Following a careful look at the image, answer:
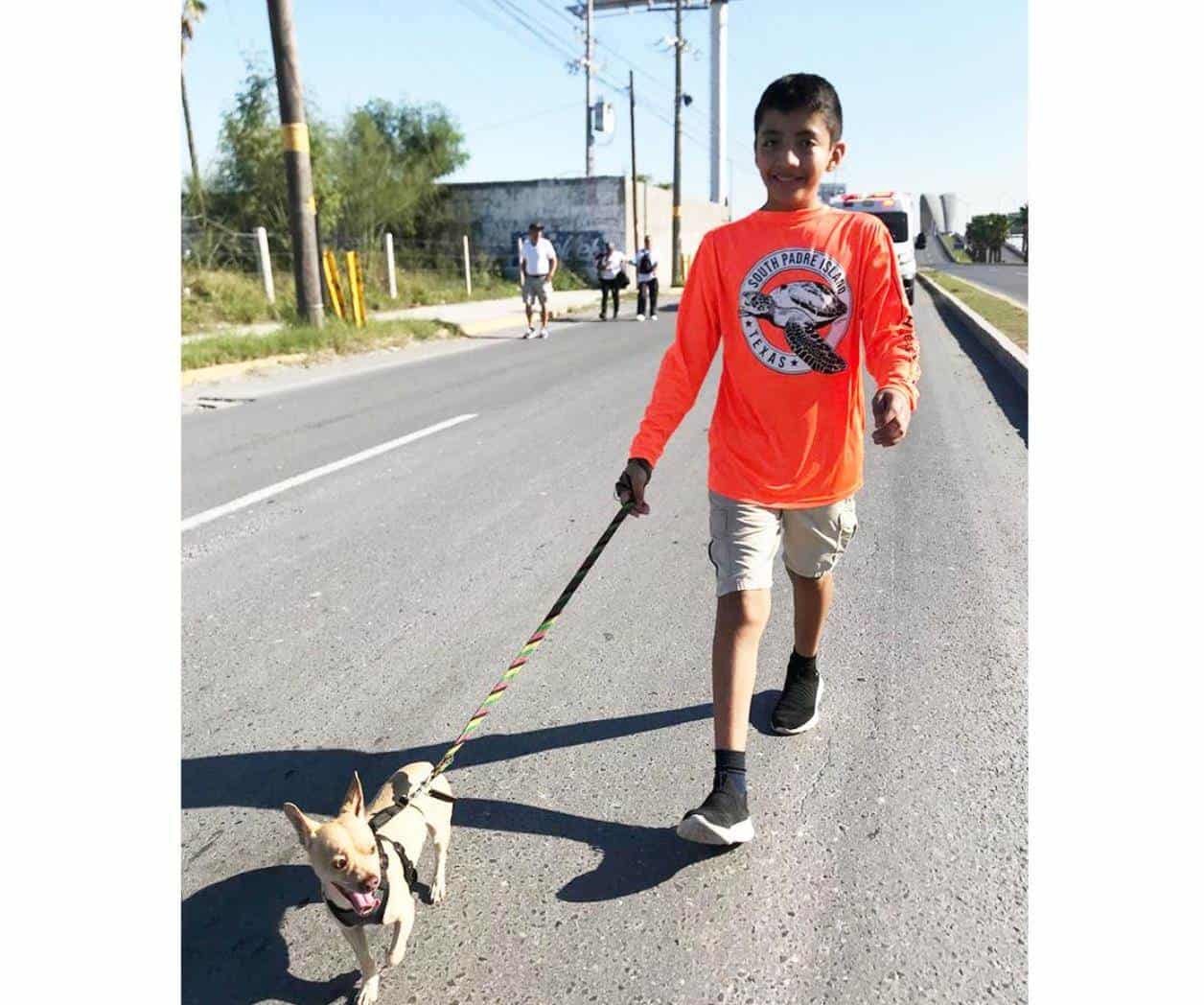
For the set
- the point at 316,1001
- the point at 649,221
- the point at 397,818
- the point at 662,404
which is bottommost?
the point at 316,1001

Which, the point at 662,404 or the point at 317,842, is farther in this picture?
the point at 662,404

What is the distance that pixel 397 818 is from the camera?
204 centimetres

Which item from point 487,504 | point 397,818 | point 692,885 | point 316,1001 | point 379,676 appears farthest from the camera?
point 487,504

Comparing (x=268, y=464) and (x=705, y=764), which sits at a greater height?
(x=268, y=464)

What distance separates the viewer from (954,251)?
70.8 meters

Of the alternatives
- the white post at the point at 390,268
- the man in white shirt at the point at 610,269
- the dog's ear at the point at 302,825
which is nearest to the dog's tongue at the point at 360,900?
the dog's ear at the point at 302,825

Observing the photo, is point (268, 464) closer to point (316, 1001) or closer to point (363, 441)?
point (363, 441)

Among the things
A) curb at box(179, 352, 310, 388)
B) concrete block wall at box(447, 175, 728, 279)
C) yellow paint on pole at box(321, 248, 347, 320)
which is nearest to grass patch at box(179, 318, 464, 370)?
curb at box(179, 352, 310, 388)

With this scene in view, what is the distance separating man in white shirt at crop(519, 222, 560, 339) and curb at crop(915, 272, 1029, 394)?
691cm

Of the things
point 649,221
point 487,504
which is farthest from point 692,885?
point 649,221

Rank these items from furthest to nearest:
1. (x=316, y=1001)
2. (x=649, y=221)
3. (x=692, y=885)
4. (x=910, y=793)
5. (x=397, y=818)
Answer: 1. (x=649, y=221)
2. (x=910, y=793)
3. (x=692, y=885)
4. (x=397, y=818)
5. (x=316, y=1001)

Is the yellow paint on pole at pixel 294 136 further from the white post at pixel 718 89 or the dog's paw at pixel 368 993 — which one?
the white post at pixel 718 89

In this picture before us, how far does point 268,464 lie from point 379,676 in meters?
3.73

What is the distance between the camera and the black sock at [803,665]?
115 inches
